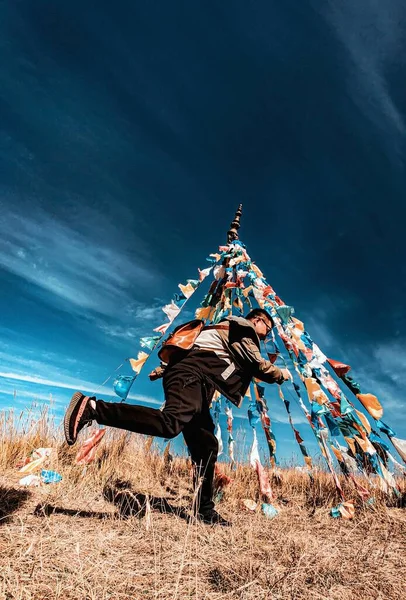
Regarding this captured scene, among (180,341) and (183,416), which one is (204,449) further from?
(180,341)

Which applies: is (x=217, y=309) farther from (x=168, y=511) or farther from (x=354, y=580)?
(x=354, y=580)

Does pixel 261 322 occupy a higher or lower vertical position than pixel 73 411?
higher

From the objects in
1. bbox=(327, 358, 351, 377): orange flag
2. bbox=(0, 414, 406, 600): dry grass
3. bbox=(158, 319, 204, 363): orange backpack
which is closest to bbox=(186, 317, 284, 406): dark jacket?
bbox=(158, 319, 204, 363): orange backpack

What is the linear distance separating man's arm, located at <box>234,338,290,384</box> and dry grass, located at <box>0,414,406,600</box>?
116cm

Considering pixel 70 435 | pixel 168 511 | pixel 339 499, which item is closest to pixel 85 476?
pixel 168 511

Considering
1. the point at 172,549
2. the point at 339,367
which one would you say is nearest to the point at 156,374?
the point at 172,549

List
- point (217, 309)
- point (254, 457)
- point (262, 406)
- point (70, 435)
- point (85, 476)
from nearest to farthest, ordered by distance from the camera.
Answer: point (70, 435), point (85, 476), point (254, 457), point (262, 406), point (217, 309)

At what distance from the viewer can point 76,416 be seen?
2.41 metres

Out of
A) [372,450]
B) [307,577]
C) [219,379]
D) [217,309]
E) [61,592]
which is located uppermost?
[217,309]

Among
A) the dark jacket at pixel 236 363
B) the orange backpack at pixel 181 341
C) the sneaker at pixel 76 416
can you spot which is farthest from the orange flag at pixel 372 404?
the sneaker at pixel 76 416

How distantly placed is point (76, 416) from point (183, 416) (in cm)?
81

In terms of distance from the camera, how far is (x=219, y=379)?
3115mm

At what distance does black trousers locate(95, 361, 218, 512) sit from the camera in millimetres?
2500

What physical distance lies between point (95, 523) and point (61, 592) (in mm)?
1116
